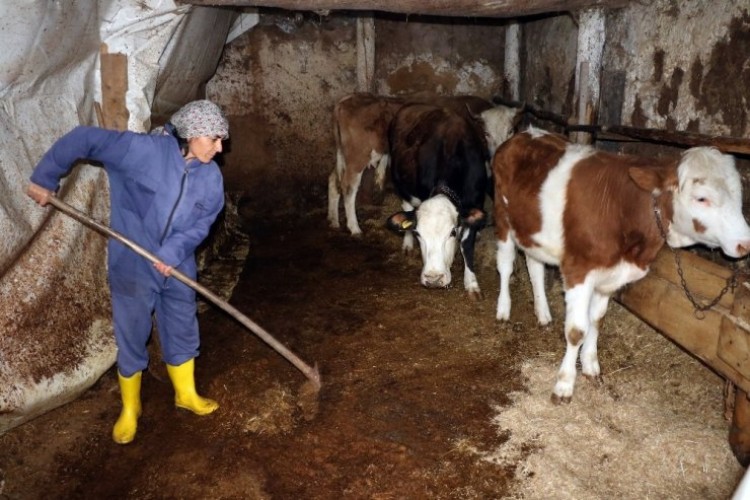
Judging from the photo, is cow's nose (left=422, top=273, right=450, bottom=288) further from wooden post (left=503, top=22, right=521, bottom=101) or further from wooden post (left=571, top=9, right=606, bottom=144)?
wooden post (left=503, top=22, right=521, bottom=101)

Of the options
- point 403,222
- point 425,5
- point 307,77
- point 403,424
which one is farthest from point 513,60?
point 403,424

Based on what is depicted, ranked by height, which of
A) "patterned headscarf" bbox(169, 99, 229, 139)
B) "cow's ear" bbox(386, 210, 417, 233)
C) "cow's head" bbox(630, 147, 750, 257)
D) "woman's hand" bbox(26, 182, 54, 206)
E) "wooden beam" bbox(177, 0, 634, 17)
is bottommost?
"cow's ear" bbox(386, 210, 417, 233)

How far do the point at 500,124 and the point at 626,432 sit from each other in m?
4.54

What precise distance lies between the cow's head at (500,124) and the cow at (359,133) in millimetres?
524

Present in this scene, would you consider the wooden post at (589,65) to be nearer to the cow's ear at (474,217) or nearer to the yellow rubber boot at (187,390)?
the cow's ear at (474,217)

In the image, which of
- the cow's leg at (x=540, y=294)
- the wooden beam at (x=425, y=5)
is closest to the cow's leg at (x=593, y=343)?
the cow's leg at (x=540, y=294)

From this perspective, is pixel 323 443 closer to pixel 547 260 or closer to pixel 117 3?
Result: pixel 547 260

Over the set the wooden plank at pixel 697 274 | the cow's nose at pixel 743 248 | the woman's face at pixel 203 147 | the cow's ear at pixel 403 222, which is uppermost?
the woman's face at pixel 203 147

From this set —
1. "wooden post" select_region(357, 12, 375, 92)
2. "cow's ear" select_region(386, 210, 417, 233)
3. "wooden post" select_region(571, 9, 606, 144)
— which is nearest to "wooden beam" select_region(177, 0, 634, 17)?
"wooden post" select_region(571, 9, 606, 144)

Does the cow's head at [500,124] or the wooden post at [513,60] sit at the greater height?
the wooden post at [513,60]

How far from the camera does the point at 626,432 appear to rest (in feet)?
11.9

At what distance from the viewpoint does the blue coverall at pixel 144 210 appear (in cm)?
325

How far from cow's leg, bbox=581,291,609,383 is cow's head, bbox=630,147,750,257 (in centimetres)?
94

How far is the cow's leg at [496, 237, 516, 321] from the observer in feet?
17.0
